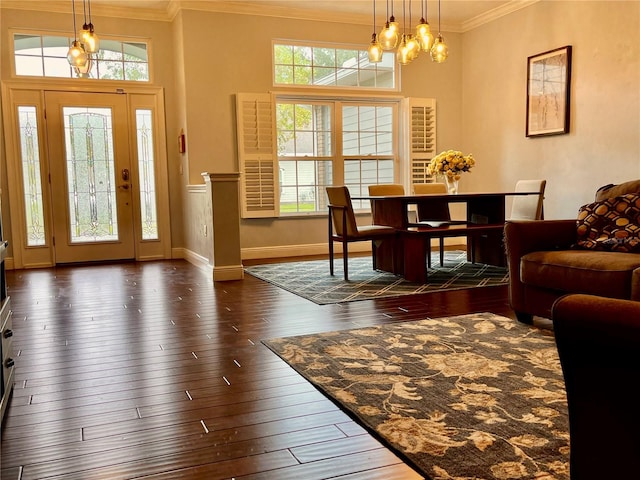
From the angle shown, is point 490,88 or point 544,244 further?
point 490,88

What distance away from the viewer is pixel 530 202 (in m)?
5.60

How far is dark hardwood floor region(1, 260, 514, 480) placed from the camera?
69.7 inches

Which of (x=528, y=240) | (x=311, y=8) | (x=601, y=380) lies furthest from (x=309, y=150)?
(x=601, y=380)

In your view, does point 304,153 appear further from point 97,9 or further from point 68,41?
point 68,41

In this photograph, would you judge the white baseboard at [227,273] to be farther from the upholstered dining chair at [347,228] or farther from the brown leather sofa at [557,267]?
the brown leather sofa at [557,267]

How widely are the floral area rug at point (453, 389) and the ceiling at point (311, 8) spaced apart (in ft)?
15.4

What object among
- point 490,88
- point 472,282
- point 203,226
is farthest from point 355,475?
point 490,88

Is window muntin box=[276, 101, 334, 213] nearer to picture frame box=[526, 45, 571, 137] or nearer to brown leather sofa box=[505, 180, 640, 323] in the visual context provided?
picture frame box=[526, 45, 571, 137]

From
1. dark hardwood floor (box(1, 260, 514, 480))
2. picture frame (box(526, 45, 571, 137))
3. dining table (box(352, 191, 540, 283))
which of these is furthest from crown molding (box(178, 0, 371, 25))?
dark hardwood floor (box(1, 260, 514, 480))

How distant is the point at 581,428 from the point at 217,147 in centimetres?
586

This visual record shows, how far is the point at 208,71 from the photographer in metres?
6.53

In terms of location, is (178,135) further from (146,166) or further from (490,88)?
(490,88)

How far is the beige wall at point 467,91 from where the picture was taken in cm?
548

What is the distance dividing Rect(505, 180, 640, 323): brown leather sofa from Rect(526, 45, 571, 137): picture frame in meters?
2.75
